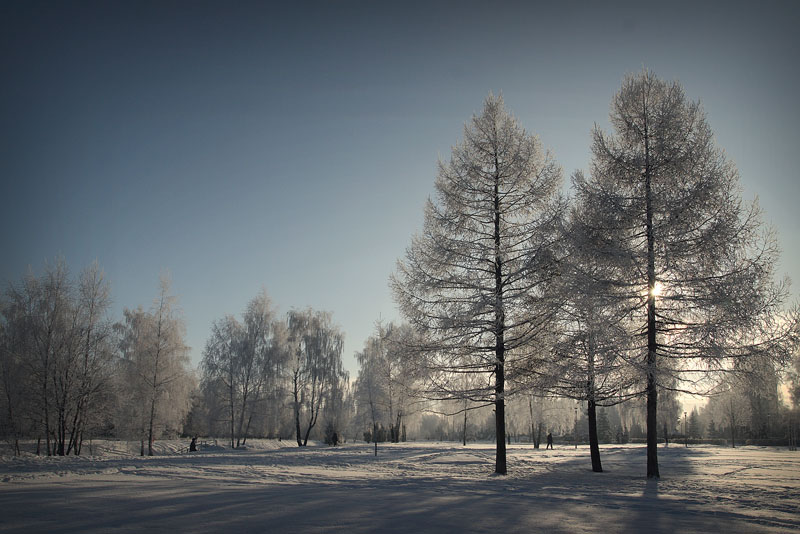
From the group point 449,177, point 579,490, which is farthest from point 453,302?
point 579,490

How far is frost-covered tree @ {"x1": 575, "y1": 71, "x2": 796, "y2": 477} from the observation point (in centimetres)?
1198

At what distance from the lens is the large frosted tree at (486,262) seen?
50.4 ft

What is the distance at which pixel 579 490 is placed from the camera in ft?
35.9

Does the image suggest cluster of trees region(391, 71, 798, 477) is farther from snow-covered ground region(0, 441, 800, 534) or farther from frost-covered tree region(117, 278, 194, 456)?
frost-covered tree region(117, 278, 194, 456)

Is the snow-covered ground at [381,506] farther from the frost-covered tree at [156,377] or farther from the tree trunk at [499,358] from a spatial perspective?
the frost-covered tree at [156,377]

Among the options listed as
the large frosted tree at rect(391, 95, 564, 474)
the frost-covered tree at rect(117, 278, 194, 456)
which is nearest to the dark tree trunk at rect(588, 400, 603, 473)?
the large frosted tree at rect(391, 95, 564, 474)

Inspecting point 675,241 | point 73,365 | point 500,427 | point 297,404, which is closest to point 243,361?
point 297,404

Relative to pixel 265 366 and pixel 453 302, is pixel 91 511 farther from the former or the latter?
pixel 265 366

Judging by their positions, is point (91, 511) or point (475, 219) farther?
point (475, 219)

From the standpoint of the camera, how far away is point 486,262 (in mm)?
15930

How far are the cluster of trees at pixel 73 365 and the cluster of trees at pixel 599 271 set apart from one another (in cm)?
Answer: 2417

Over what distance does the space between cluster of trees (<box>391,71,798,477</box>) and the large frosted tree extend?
53mm

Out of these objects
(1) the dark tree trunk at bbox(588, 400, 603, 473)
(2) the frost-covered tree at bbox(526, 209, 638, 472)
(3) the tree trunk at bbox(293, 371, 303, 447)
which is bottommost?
(3) the tree trunk at bbox(293, 371, 303, 447)

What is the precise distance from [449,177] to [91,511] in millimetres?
13725
